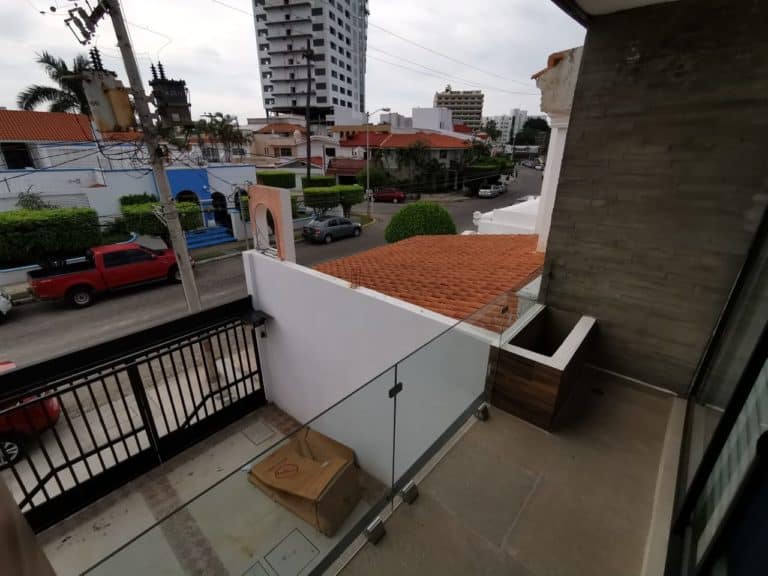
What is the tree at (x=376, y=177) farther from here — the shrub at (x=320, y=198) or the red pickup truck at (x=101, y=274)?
the red pickup truck at (x=101, y=274)

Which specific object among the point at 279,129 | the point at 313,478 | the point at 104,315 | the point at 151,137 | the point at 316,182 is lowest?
the point at 104,315

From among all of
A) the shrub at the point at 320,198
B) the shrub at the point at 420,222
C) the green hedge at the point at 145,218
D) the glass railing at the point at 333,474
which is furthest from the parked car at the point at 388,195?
the glass railing at the point at 333,474

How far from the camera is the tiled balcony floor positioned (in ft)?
6.75

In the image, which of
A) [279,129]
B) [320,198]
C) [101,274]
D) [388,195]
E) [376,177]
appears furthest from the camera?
[279,129]

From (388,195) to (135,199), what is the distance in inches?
660

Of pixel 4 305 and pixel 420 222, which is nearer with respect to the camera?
pixel 4 305

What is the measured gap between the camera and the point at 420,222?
11477 mm

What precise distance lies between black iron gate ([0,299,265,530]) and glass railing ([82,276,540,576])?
8.47ft

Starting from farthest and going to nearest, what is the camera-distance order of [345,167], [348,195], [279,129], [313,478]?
[279,129], [345,167], [348,195], [313,478]

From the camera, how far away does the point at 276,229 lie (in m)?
5.59

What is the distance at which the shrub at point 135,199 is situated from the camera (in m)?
13.6

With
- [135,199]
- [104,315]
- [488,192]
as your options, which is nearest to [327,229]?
[135,199]

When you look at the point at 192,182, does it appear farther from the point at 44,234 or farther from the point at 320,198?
the point at 44,234

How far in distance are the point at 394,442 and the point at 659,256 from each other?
2.80 meters
